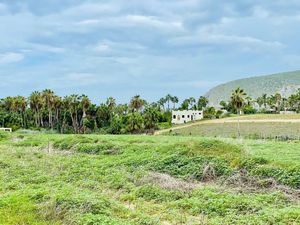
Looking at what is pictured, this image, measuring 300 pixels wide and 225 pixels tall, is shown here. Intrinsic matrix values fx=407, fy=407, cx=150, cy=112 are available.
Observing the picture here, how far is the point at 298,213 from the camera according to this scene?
959cm

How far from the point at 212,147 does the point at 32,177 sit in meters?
8.25

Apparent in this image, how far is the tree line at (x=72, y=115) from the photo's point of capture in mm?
67125

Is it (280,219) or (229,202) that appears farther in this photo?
(229,202)

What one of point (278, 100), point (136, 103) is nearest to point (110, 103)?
point (136, 103)

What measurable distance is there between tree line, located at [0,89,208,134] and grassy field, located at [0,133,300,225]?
45.5 metres

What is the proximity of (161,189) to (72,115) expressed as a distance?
197 ft

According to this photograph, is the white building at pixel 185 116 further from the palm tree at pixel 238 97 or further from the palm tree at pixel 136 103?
the palm tree at pixel 238 97

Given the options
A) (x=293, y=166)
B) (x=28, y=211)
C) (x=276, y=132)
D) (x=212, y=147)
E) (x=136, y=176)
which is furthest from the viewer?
(x=276, y=132)

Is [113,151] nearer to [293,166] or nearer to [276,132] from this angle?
[293,166]

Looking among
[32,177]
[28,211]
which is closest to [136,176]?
[32,177]

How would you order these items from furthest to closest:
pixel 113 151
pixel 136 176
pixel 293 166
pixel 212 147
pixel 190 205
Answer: pixel 113 151 < pixel 212 147 < pixel 136 176 < pixel 293 166 < pixel 190 205

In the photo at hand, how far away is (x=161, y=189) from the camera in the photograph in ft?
44.3

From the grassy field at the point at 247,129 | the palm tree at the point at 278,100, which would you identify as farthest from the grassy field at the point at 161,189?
the palm tree at the point at 278,100

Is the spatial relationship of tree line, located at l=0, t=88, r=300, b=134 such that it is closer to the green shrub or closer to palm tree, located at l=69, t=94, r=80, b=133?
palm tree, located at l=69, t=94, r=80, b=133
